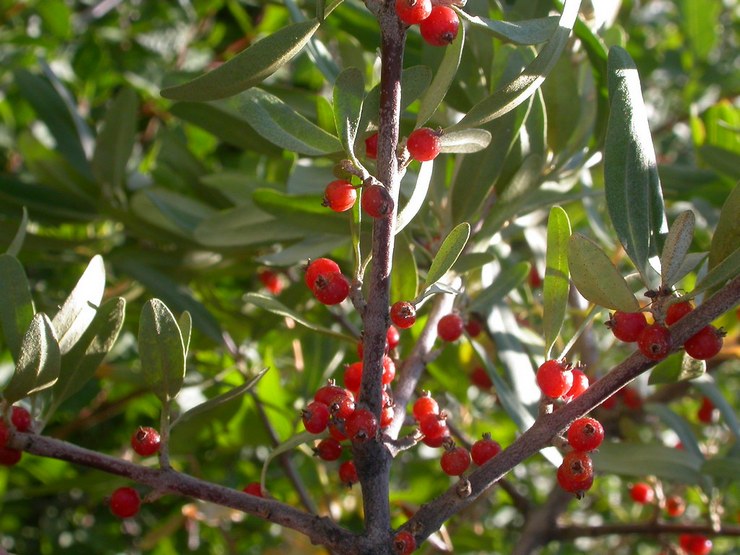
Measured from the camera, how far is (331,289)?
0.91 meters

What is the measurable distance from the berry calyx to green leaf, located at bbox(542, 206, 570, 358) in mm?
272

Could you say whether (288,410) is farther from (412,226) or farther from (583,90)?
(583,90)

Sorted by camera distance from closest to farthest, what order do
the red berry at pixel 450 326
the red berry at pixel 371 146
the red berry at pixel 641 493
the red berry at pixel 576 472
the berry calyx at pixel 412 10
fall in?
the berry calyx at pixel 412 10, the red berry at pixel 576 472, the red berry at pixel 371 146, the red berry at pixel 450 326, the red berry at pixel 641 493

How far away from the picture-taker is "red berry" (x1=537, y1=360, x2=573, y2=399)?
2.98 ft

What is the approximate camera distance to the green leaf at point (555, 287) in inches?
37.0

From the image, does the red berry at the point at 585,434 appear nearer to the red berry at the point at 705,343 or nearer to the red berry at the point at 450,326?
the red berry at the point at 705,343

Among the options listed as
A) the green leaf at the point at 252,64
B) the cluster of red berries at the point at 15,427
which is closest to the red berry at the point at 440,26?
the green leaf at the point at 252,64

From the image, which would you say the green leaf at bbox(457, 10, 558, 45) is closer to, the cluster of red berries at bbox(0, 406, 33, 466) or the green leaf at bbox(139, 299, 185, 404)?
the green leaf at bbox(139, 299, 185, 404)

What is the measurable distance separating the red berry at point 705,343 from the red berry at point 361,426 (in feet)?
1.07

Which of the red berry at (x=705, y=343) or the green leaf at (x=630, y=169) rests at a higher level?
the green leaf at (x=630, y=169)

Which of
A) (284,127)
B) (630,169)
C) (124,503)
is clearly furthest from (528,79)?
(124,503)

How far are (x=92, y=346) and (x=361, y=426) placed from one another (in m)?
0.38

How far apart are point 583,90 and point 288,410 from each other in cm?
87

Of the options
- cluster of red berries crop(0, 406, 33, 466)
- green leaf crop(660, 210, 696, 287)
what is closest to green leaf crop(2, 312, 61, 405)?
cluster of red berries crop(0, 406, 33, 466)
